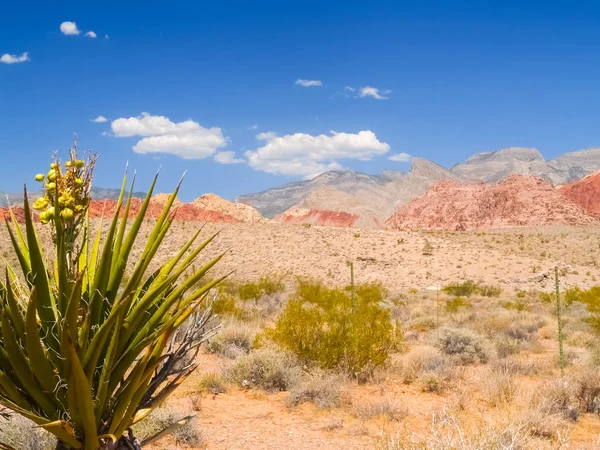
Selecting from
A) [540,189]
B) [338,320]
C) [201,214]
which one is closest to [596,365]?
[338,320]

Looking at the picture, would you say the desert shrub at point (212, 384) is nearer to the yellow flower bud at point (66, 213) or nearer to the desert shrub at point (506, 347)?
the desert shrub at point (506, 347)

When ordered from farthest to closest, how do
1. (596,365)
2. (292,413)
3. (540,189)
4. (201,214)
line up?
1. (540,189)
2. (201,214)
3. (596,365)
4. (292,413)

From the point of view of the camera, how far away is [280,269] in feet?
121

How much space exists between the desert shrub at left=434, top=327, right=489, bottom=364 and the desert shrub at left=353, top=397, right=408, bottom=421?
3919 mm

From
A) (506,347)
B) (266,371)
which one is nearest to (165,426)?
(266,371)

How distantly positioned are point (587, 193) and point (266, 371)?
99.3 metres

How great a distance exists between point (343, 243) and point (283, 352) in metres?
32.6

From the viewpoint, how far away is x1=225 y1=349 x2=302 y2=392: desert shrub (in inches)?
371

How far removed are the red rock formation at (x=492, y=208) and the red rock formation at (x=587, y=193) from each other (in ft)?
31.9

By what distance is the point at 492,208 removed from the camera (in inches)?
3307

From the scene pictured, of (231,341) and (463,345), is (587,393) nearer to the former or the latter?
(463,345)

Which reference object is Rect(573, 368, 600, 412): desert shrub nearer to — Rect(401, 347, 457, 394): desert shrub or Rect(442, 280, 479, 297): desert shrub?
Rect(401, 347, 457, 394): desert shrub

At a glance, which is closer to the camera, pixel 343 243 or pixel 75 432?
pixel 75 432

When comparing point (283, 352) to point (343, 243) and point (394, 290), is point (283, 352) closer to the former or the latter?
point (394, 290)
